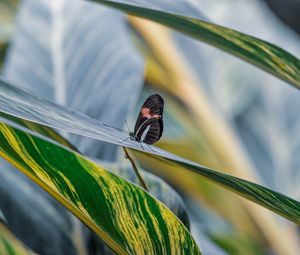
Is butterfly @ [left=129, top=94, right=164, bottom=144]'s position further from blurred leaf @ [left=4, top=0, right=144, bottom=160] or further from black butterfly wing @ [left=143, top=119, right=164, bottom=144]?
blurred leaf @ [left=4, top=0, right=144, bottom=160]

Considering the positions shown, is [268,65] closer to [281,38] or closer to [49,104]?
[49,104]

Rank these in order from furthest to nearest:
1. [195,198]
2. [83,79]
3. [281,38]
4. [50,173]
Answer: [281,38] → [195,198] → [83,79] → [50,173]

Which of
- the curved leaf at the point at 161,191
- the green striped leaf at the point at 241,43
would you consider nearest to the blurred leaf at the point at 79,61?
the curved leaf at the point at 161,191

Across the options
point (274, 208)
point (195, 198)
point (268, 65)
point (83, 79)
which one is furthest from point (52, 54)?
point (274, 208)

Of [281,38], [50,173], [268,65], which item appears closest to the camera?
[50,173]

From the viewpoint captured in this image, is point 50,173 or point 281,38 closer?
point 50,173

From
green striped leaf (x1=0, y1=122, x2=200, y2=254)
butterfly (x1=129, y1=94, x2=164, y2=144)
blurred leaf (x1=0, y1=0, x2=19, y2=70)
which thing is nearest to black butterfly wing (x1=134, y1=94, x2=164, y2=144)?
butterfly (x1=129, y1=94, x2=164, y2=144)

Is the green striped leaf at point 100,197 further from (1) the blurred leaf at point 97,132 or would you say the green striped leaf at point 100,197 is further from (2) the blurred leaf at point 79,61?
(2) the blurred leaf at point 79,61
